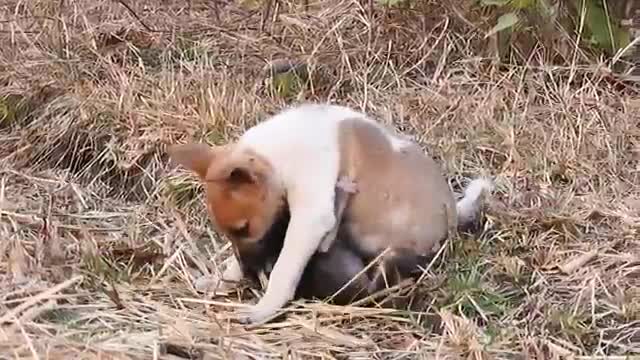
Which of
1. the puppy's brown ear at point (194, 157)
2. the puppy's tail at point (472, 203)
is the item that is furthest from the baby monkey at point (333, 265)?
the puppy's tail at point (472, 203)

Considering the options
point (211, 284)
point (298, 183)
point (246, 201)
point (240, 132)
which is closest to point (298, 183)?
point (298, 183)

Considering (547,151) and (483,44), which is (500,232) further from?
(483,44)

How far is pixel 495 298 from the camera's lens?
8.48 ft

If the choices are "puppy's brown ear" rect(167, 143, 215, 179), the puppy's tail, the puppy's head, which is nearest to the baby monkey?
the puppy's head

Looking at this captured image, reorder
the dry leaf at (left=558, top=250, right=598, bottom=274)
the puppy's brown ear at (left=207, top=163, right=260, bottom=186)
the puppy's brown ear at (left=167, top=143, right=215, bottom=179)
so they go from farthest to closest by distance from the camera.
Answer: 1. the dry leaf at (left=558, top=250, right=598, bottom=274)
2. the puppy's brown ear at (left=167, top=143, right=215, bottom=179)
3. the puppy's brown ear at (left=207, top=163, right=260, bottom=186)

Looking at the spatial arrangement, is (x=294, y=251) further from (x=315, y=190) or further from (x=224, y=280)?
(x=224, y=280)

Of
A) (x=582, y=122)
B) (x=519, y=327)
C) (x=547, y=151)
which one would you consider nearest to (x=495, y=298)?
(x=519, y=327)

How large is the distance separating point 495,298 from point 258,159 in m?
0.59

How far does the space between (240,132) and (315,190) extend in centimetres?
100

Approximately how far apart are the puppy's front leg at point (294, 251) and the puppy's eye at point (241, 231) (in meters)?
0.08

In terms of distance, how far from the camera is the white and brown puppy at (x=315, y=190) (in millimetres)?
2406

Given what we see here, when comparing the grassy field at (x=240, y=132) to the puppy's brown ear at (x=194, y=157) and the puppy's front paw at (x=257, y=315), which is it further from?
the puppy's brown ear at (x=194, y=157)

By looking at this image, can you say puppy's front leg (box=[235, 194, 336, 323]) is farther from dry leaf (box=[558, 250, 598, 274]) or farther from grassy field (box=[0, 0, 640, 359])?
dry leaf (box=[558, 250, 598, 274])

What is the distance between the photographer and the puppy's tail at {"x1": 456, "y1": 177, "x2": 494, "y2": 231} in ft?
9.44
